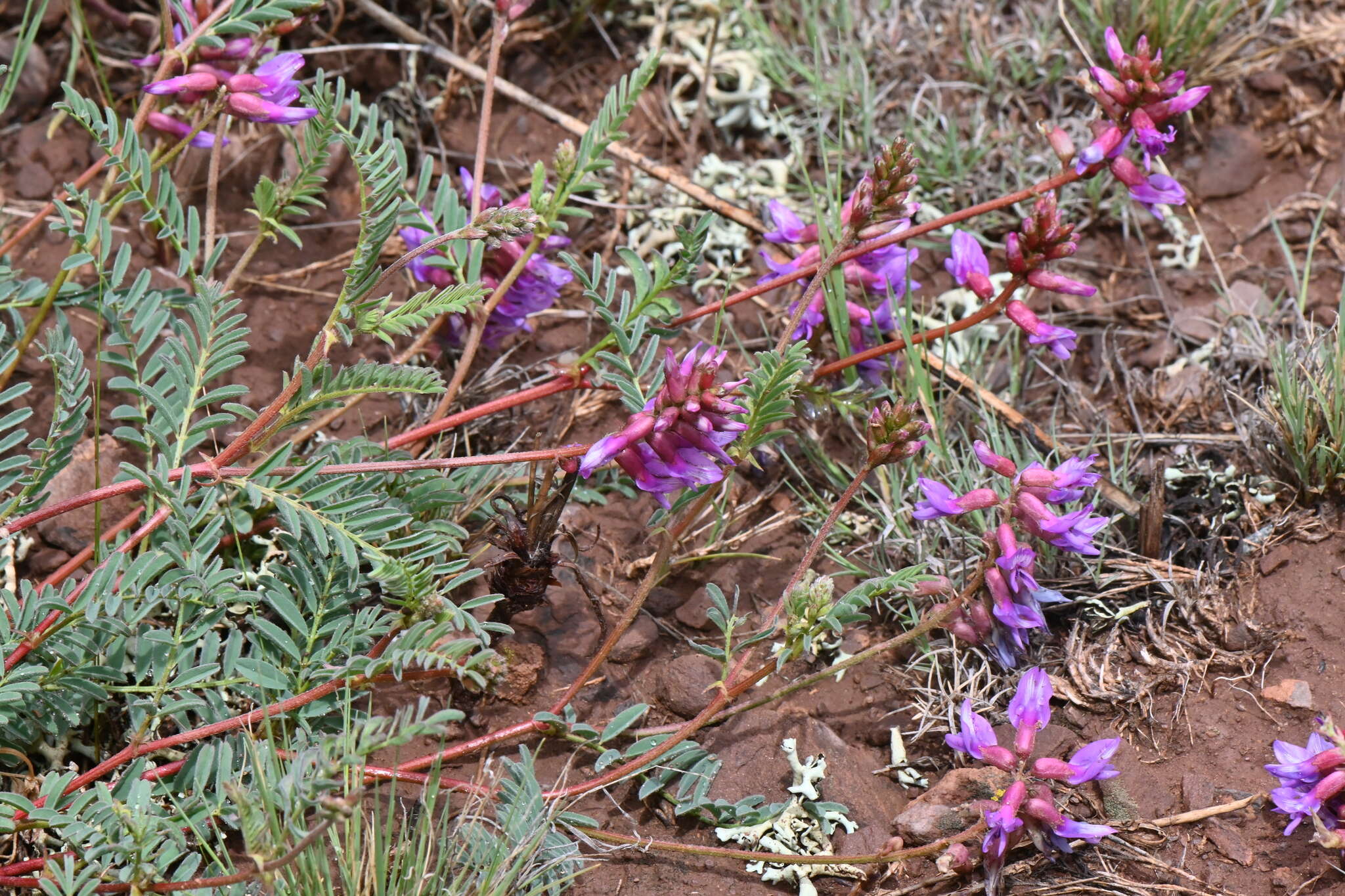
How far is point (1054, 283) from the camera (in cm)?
273

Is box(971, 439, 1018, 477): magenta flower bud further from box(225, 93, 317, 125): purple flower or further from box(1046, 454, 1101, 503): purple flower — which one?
box(225, 93, 317, 125): purple flower

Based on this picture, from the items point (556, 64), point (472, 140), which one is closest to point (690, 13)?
point (556, 64)

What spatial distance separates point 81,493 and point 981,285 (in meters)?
2.26

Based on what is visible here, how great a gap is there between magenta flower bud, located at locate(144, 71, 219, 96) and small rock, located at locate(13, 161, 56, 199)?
Result: 1.11 metres

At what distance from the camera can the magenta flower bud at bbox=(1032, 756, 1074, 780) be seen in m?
2.32

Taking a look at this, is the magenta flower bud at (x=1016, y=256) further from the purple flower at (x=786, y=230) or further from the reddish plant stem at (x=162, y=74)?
the reddish plant stem at (x=162, y=74)

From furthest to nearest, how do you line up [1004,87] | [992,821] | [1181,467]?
[1004,87] < [1181,467] < [992,821]

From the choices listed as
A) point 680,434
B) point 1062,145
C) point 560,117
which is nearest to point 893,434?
point 680,434

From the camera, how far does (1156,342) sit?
3414 millimetres

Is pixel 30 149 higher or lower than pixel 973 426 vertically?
higher

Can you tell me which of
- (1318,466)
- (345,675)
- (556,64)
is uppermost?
(556,64)

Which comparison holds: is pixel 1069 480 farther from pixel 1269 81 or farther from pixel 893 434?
pixel 1269 81

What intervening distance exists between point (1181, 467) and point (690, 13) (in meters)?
2.21

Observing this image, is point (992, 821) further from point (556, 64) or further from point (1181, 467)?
point (556, 64)
